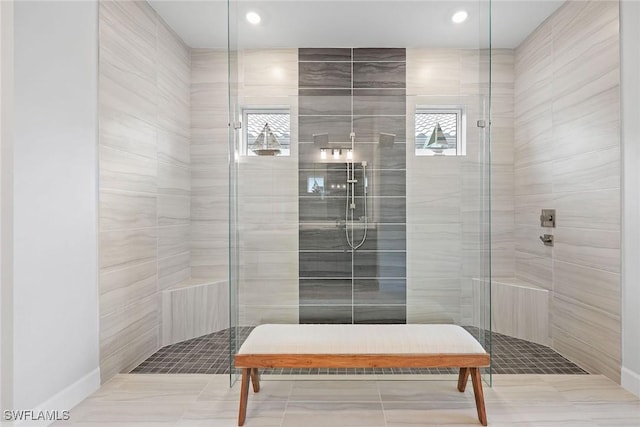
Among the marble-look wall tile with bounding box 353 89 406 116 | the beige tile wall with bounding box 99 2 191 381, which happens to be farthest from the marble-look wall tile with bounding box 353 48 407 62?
the beige tile wall with bounding box 99 2 191 381

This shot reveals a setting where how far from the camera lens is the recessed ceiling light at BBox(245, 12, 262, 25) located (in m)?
2.45

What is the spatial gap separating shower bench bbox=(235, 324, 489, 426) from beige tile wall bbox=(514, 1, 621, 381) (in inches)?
43.5

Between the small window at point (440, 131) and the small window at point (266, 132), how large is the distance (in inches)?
33.1

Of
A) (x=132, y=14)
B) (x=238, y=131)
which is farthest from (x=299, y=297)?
(x=132, y=14)

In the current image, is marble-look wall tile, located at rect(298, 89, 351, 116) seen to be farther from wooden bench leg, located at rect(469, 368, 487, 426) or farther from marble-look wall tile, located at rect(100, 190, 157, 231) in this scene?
wooden bench leg, located at rect(469, 368, 487, 426)

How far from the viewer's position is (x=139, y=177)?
281 cm

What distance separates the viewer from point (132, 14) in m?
2.73

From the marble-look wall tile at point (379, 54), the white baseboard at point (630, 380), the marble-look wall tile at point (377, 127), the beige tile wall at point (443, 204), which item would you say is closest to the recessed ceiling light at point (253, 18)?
the marble-look wall tile at point (379, 54)

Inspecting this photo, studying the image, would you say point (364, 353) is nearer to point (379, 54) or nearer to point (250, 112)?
point (250, 112)

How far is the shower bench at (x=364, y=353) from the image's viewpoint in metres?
1.94

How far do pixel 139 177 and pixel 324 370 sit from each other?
1.84m

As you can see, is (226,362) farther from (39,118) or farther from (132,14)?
(132,14)

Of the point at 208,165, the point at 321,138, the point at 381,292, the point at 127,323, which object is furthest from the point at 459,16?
the point at 127,323

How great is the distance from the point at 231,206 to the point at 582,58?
2526mm
